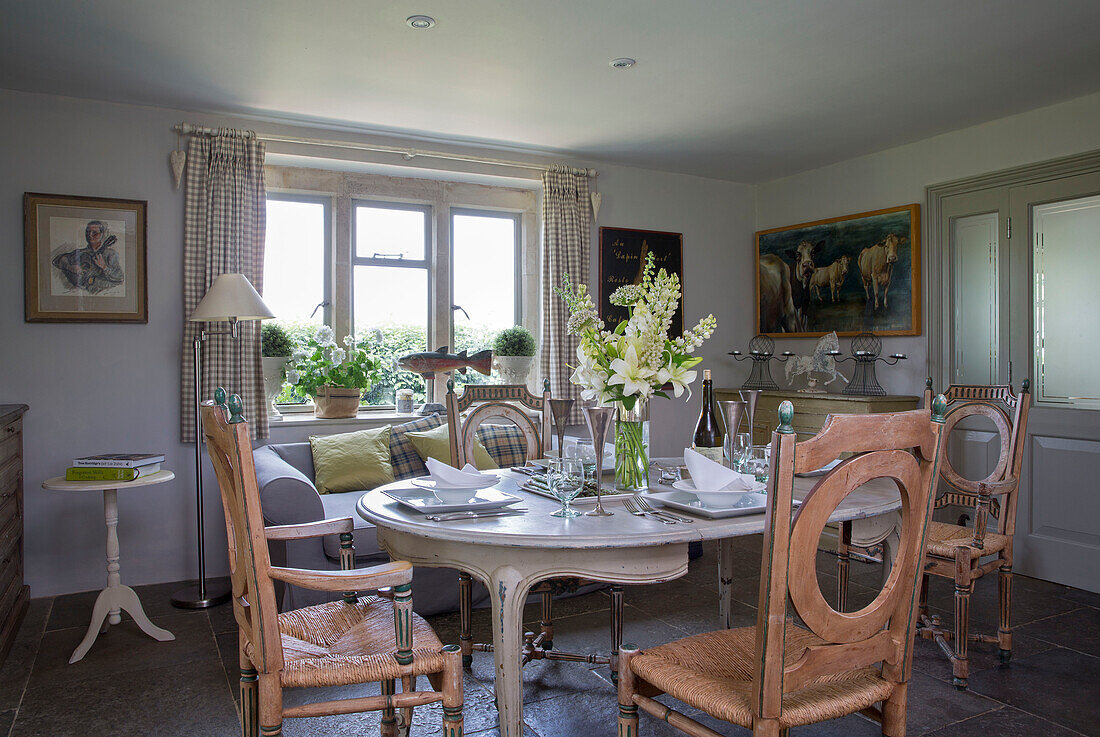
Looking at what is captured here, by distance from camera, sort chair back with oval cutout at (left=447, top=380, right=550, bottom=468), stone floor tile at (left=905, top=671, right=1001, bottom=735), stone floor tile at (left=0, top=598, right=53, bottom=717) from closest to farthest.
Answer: stone floor tile at (left=905, top=671, right=1001, bottom=735) → stone floor tile at (left=0, top=598, right=53, bottom=717) → chair back with oval cutout at (left=447, top=380, right=550, bottom=468)

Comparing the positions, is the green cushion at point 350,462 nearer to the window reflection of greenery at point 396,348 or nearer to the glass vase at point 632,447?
the window reflection of greenery at point 396,348

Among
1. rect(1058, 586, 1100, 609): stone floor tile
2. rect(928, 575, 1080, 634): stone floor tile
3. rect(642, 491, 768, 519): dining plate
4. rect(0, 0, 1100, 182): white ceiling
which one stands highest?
rect(0, 0, 1100, 182): white ceiling

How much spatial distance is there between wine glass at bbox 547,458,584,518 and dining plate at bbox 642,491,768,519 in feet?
0.73

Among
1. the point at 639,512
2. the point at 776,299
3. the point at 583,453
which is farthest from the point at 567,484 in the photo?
the point at 776,299

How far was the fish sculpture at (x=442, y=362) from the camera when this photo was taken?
445 cm

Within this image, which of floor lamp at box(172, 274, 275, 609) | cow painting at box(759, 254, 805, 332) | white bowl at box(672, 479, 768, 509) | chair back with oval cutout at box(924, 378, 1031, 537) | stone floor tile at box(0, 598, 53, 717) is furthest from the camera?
cow painting at box(759, 254, 805, 332)

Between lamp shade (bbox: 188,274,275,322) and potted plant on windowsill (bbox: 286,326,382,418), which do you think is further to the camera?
potted plant on windowsill (bbox: 286,326,382,418)

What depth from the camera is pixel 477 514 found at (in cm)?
186

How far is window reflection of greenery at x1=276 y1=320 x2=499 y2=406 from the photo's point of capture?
4.53m

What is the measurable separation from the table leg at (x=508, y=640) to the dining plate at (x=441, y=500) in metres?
0.22

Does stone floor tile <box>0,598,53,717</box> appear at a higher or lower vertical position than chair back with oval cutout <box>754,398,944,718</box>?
lower

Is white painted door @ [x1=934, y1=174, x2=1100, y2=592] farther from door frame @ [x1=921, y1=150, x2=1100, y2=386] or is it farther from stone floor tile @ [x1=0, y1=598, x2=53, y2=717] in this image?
stone floor tile @ [x1=0, y1=598, x2=53, y2=717]

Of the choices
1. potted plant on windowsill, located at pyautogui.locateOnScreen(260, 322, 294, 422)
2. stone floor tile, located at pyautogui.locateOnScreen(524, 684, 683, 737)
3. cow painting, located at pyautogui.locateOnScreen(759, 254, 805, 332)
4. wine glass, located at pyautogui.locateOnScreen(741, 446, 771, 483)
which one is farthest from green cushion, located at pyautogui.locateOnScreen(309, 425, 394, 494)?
cow painting, located at pyautogui.locateOnScreen(759, 254, 805, 332)

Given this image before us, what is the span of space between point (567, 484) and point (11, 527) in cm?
275
